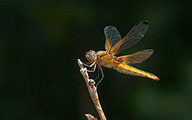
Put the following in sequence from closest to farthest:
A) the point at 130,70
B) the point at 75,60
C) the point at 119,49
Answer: the point at 130,70, the point at 119,49, the point at 75,60

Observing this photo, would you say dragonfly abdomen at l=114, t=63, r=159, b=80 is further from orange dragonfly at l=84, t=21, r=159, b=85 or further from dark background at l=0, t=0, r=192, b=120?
dark background at l=0, t=0, r=192, b=120

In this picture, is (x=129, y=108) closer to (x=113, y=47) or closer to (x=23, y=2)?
(x=113, y=47)

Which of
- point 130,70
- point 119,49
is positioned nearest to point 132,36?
point 119,49

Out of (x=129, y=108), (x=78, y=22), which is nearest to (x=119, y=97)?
(x=129, y=108)

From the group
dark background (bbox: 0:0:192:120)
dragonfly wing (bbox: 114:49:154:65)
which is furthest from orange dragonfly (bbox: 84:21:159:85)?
dark background (bbox: 0:0:192:120)

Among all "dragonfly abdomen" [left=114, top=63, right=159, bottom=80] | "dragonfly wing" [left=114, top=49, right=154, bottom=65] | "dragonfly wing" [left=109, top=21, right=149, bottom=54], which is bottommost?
"dragonfly abdomen" [left=114, top=63, right=159, bottom=80]

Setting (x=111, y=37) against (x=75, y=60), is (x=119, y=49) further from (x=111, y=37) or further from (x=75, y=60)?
(x=75, y=60)
